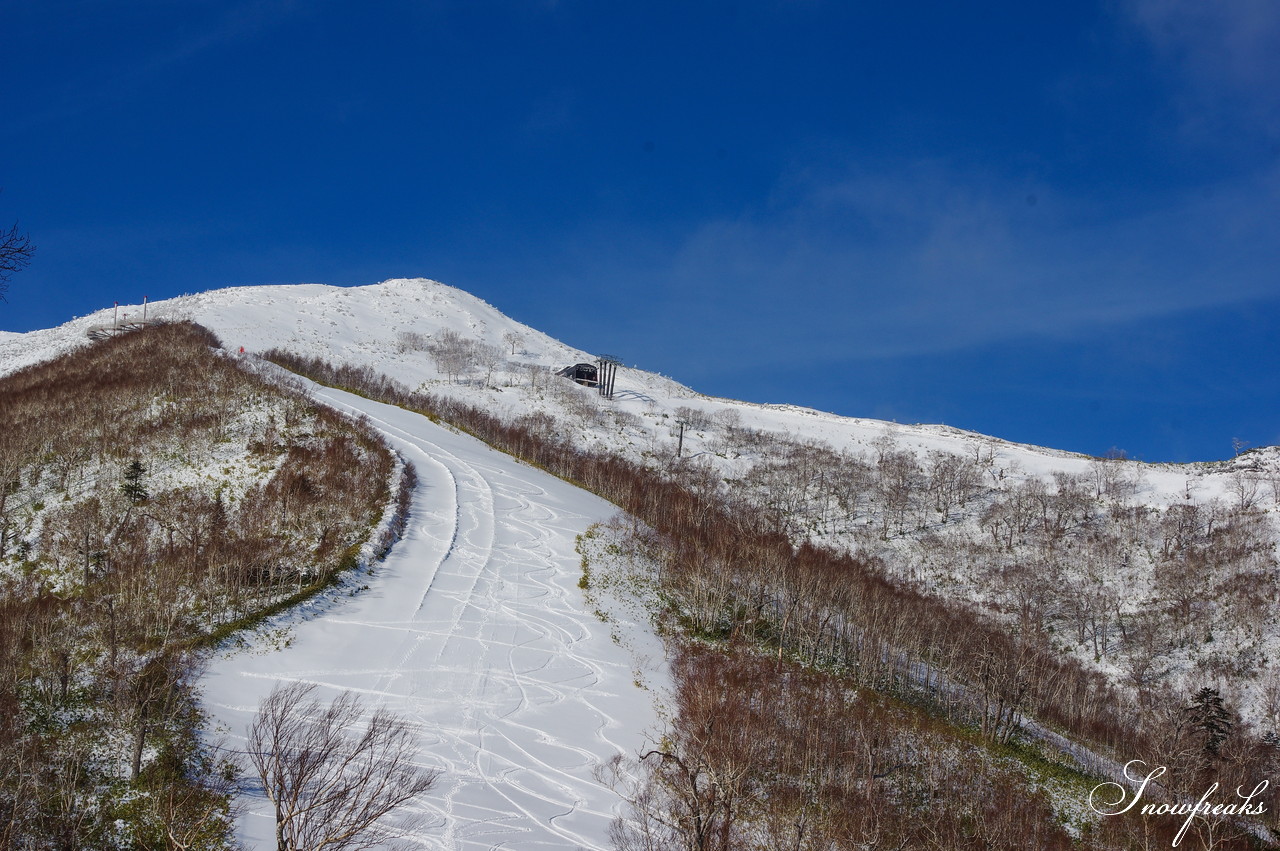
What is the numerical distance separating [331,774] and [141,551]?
25150mm

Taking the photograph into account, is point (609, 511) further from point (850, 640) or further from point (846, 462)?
point (846, 462)

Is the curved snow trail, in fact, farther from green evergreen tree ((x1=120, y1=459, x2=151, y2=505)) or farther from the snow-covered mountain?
green evergreen tree ((x1=120, y1=459, x2=151, y2=505))

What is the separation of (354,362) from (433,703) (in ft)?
253

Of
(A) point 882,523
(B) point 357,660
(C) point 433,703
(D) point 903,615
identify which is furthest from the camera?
(A) point 882,523

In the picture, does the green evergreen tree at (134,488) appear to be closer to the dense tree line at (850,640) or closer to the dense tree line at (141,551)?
the dense tree line at (141,551)

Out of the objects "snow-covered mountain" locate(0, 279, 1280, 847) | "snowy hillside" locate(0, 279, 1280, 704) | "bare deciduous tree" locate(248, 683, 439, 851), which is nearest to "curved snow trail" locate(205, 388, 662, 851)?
"snow-covered mountain" locate(0, 279, 1280, 847)

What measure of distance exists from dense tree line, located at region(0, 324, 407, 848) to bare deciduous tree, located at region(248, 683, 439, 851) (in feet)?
6.78

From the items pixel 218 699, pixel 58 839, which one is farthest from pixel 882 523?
pixel 58 839

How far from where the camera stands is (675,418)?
109 meters

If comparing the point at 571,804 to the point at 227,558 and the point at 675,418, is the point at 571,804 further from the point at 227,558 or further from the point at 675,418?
the point at 675,418

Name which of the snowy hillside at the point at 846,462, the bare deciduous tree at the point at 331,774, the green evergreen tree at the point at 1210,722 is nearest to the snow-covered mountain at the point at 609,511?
the snowy hillside at the point at 846,462

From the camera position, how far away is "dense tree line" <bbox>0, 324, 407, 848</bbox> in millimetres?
19250

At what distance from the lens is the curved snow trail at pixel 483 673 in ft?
76.0

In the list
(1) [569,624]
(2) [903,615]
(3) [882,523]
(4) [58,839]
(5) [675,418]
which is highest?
(5) [675,418]
